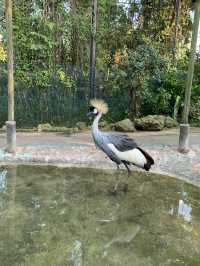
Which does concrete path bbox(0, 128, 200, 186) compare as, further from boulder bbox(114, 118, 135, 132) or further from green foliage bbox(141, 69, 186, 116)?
green foliage bbox(141, 69, 186, 116)

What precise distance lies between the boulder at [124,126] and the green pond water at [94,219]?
3.31 meters

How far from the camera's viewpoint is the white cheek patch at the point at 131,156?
563 centimetres

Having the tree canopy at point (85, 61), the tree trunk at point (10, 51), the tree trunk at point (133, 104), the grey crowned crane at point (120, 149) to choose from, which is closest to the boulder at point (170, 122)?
the tree canopy at point (85, 61)

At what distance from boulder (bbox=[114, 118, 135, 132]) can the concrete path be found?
52 cm

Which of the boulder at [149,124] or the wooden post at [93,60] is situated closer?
the boulder at [149,124]

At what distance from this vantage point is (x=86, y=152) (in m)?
7.52

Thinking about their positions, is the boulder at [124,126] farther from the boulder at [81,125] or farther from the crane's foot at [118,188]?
the crane's foot at [118,188]

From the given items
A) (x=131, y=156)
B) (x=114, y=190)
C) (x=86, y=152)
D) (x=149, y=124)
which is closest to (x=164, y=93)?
(x=149, y=124)

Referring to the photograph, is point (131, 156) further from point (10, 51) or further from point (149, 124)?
point (149, 124)

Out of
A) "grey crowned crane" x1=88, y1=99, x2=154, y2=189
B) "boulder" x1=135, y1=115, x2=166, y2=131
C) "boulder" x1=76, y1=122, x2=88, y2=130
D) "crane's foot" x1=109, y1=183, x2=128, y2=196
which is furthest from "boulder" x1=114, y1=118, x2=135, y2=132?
"grey crowned crane" x1=88, y1=99, x2=154, y2=189

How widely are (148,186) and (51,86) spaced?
4951mm

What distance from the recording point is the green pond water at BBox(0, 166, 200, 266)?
3834 millimetres

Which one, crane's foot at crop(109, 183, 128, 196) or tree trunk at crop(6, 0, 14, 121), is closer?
crane's foot at crop(109, 183, 128, 196)

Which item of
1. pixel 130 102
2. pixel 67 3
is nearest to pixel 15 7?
pixel 67 3
